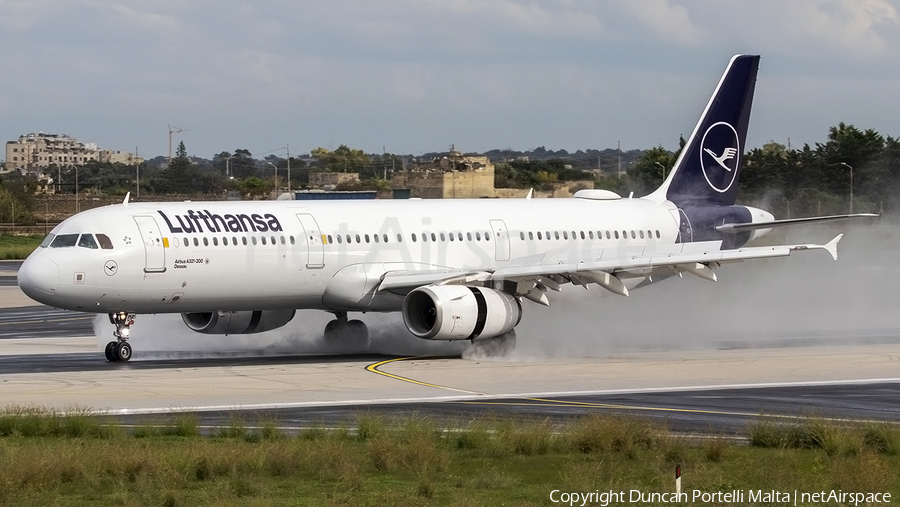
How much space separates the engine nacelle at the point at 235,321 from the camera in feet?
116

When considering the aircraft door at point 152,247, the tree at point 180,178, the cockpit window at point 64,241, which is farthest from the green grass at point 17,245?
the aircraft door at point 152,247

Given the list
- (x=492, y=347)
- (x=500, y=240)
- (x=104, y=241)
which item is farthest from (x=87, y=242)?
(x=500, y=240)

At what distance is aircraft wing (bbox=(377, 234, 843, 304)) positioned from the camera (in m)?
33.8

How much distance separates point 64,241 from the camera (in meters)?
31.5

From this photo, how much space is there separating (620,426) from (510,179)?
371 ft

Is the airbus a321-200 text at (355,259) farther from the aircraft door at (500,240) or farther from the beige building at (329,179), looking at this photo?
the beige building at (329,179)

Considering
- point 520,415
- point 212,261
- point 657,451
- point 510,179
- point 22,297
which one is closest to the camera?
point 657,451

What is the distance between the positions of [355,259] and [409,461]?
17.5 m

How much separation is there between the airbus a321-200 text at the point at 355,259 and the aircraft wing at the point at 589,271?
0.16 ft

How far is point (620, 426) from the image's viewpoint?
19.3 meters

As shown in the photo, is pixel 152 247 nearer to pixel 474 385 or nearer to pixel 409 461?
pixel 474 385

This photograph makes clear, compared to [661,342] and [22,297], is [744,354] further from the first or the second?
[22,297]

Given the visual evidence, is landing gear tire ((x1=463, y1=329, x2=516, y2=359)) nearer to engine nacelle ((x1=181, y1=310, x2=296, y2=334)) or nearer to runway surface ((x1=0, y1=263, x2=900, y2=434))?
runway surface ((x1=0, y1=263, x2=900, y2=434))

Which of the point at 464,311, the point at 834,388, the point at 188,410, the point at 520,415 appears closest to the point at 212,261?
the point at 464,311
